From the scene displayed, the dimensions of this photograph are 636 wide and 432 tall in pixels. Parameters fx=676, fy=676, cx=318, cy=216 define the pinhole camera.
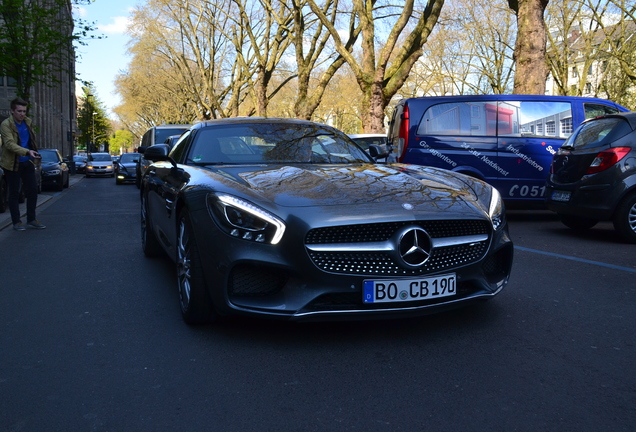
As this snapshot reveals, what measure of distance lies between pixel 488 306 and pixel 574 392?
1591 mm

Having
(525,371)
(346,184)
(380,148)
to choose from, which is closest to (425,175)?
(346,184)

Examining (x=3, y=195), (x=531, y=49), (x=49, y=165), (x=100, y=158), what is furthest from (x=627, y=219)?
(x=100, y=158)

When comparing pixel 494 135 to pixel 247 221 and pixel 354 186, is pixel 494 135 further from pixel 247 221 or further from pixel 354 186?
pixel 247 221

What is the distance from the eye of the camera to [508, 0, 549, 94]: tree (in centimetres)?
1466

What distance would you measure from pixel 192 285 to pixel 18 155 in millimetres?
6800

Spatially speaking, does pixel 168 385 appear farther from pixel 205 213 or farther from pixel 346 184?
pixel 346 184

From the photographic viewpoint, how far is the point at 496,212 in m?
4.31

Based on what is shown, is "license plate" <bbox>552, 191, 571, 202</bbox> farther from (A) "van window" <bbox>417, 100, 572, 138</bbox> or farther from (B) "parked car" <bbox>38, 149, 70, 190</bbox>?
(B) "parked car" <bbox>38, 149, 70, 190</bbox>

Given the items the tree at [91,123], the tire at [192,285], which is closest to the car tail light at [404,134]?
the tire at [192,285]

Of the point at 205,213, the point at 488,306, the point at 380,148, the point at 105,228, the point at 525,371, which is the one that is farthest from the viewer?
the point at 105,228

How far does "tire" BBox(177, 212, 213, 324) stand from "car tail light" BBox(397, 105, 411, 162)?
21.2 feet

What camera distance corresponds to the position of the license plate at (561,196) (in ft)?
27.9

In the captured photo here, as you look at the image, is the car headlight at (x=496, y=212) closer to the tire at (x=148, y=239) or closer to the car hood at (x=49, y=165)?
the tire at (x=148, y=239)

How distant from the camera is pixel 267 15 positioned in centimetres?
3231
